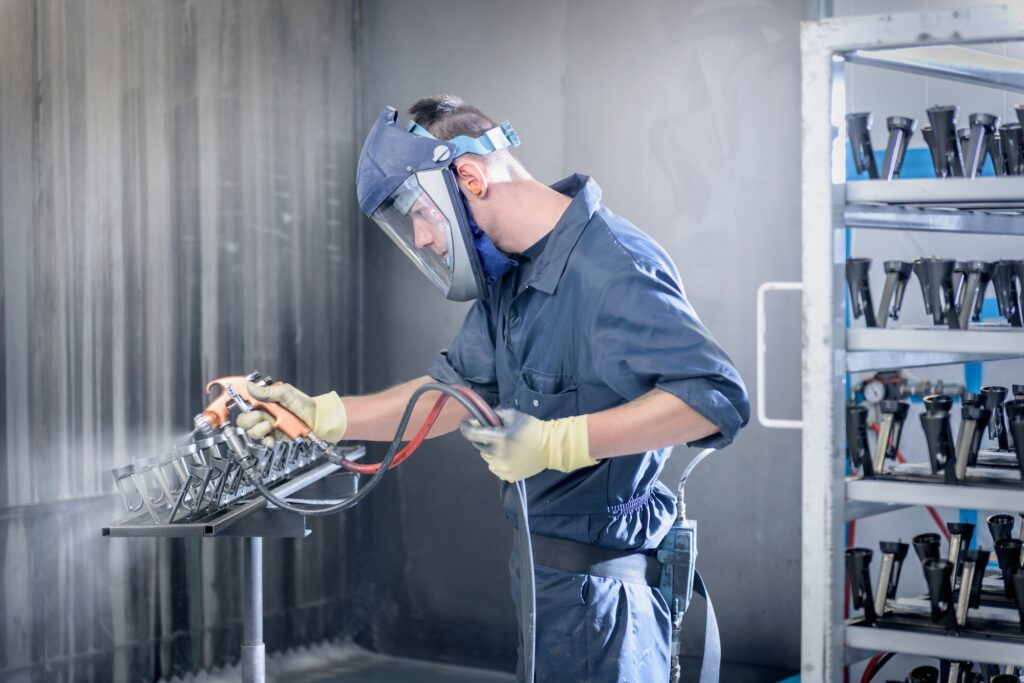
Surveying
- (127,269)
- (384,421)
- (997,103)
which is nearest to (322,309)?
(127,269)

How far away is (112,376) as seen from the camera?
11.1 feet

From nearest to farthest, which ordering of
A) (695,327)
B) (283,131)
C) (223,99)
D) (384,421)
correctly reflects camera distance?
(695,327) → (384,421) → (223,99) → (283,131)

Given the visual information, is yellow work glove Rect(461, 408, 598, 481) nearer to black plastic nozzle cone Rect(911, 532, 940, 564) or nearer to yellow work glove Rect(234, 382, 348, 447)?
yellow work glove Rect(234, 382, 348, 447)

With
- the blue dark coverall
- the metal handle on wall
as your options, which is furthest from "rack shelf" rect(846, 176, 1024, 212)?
the metal handle on wall

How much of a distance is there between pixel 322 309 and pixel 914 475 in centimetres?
260

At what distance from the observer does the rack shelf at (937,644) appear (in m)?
2.02

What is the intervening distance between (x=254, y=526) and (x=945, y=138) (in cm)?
165

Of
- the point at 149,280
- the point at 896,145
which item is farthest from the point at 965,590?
the point at 149,280

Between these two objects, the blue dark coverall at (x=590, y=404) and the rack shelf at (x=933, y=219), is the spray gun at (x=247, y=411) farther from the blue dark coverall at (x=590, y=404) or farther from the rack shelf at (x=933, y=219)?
the rack shelf at (x=933, y=219)

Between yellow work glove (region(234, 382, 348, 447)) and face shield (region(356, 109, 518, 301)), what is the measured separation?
33 cm

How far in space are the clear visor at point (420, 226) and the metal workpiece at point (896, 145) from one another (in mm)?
864

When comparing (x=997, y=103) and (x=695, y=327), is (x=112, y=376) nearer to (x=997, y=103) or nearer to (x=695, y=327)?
(x=695, y=327)

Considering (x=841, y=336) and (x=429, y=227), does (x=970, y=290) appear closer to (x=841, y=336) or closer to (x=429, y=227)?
(x=841, y=336)

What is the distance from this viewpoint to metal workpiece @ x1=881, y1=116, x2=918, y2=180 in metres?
2.19
